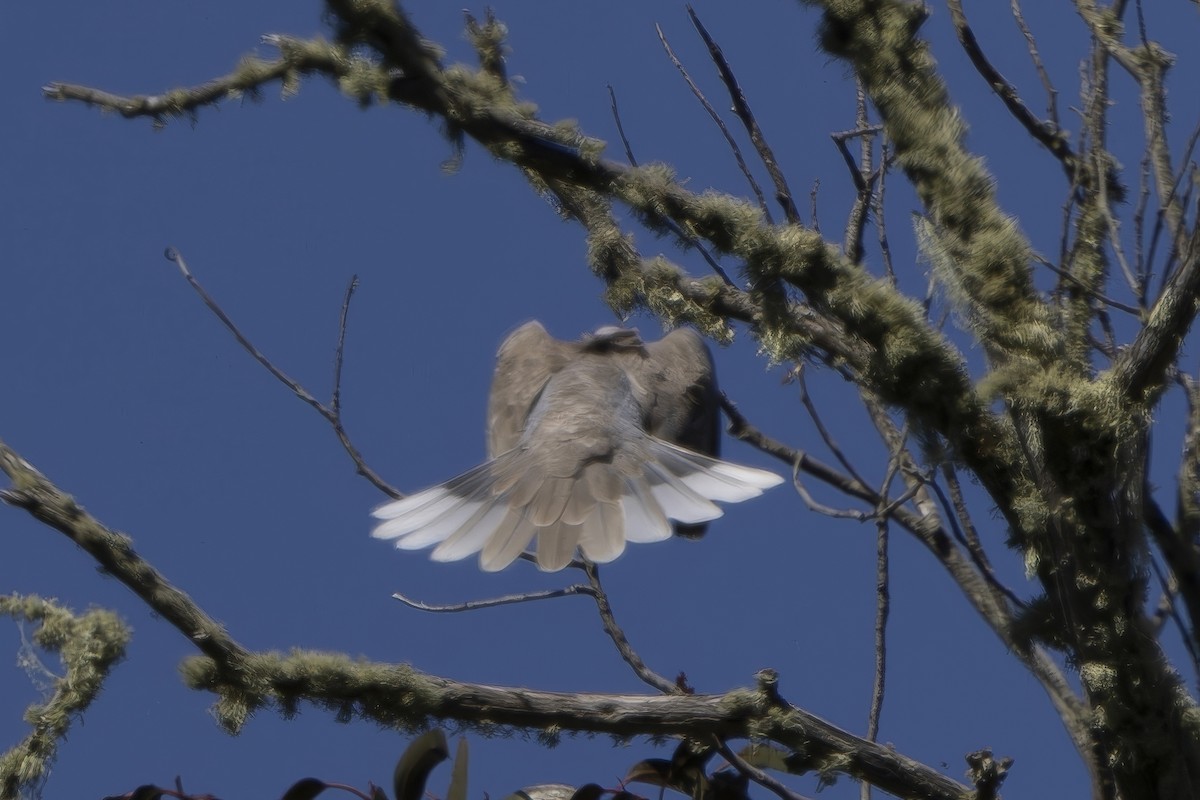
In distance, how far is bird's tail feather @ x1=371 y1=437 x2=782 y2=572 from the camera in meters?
3.56

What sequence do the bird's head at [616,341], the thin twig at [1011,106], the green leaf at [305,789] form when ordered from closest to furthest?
the green leaf at [305,789] < the thin twig at [1011,106] < the bird's head at [616,341]

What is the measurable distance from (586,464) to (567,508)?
237 mm

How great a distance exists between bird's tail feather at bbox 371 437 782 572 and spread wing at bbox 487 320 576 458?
60 cm

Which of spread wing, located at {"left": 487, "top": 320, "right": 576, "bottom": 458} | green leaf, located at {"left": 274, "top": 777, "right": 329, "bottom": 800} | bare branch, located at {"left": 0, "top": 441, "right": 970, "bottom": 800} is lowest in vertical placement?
green leaf, located at {"left": 274, "top": 777, "right": 329, "bottom": 800}

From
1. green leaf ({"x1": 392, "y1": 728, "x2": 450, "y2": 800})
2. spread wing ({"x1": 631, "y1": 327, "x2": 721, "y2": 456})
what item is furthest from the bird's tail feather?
green leaf ({"x1": 392, "y1": 728, "x2": 450, "y2": 800})

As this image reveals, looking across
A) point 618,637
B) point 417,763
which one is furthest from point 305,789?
point 618,637

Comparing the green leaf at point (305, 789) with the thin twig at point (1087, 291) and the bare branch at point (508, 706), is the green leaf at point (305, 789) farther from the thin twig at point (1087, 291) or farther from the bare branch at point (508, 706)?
the thin twig at point (1087, 291)

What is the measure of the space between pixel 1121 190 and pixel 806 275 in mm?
1349

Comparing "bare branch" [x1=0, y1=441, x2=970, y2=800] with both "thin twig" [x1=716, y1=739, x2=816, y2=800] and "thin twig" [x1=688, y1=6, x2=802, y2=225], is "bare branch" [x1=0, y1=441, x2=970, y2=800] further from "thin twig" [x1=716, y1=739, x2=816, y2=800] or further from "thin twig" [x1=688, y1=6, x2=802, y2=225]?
"thin twig" [x1=688, y1=6, x2=802, y2=225]

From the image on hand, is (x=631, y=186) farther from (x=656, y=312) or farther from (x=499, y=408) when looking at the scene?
(x=499, y=408)

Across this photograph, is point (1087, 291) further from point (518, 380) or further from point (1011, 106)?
point (518, 380)

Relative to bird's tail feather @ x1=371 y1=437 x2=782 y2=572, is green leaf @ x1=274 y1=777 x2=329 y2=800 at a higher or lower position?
lower

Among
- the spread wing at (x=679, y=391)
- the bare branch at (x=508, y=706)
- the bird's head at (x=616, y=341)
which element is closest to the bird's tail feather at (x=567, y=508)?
the spread wing at (x=679, y=391)

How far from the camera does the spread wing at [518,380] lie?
14.9ft
